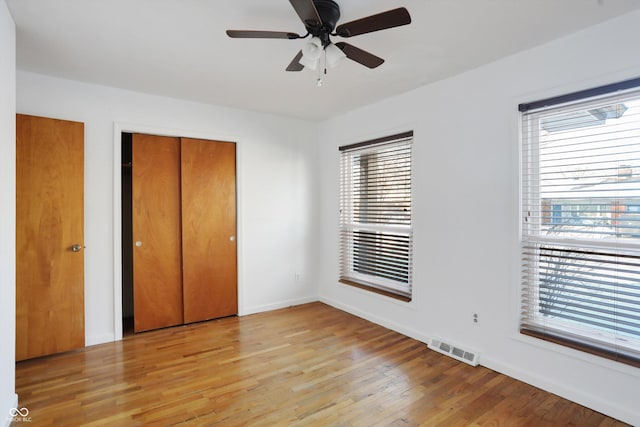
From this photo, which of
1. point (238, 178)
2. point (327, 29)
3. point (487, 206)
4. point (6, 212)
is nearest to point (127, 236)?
point (238, 178)

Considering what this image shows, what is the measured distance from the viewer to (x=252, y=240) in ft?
13.8

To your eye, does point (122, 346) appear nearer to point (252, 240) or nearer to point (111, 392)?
point (111, 392)

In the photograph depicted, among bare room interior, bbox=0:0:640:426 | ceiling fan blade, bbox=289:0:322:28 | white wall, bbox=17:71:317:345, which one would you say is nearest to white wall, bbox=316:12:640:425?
bare room interior, bbox=0:0:640:426

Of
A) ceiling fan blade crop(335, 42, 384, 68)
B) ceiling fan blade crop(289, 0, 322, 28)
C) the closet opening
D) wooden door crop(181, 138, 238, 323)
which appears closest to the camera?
ceiling fan blade crop(289, 0, 322, 28)

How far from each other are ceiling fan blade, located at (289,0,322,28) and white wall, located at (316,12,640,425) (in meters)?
1.74

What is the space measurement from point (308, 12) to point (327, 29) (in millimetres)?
273

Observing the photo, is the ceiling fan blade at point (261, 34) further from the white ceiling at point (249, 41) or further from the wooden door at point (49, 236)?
the wooden door at point (49, 236)

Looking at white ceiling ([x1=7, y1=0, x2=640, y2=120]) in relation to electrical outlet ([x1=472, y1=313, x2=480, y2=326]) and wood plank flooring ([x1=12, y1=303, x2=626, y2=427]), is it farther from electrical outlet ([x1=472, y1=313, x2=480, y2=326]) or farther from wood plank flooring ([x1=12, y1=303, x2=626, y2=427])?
wood plank flooring ([x1=12, y1=303, x2=626, y2=427])

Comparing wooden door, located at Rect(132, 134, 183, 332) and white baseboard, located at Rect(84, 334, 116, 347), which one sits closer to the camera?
white baseboard, located at Rect(84, 334, 116, 347)

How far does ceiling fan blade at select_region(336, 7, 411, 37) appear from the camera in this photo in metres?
1.62

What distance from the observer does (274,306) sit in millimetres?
4363

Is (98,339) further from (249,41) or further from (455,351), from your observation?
(455,351)

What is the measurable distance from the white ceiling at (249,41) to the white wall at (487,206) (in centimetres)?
17

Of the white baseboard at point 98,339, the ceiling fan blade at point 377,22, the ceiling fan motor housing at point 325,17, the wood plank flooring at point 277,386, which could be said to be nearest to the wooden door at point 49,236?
the white baseboard at point 98,339
